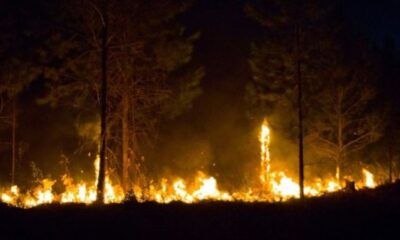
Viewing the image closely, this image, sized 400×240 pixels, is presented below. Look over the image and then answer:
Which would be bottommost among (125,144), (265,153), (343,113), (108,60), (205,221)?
(205,221)

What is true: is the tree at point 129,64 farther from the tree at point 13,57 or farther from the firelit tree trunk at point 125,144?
the tree at point 13,57

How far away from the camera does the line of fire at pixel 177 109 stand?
1681 centimetres

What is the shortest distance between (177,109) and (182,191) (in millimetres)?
3163

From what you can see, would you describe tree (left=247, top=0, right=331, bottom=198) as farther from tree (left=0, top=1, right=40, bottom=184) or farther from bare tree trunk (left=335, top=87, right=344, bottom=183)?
tree (left=0, top=1, right=40, bottom=184)

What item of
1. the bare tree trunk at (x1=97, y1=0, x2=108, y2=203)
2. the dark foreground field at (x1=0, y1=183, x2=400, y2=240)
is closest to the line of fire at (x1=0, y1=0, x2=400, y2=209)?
the bare tree trunk at (x1=97, y1=0, x2=108, y2=203)

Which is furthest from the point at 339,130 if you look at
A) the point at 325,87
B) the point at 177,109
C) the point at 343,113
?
the point at 177,109

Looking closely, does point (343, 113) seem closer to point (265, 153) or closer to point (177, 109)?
point (265, 153)

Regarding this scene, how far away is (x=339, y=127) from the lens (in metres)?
21.9

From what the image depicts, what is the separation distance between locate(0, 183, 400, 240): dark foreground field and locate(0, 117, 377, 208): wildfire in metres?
2.38

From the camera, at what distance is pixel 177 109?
65.0ft

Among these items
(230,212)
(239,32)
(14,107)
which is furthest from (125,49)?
(239,32)

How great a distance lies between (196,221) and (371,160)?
18.0 meters

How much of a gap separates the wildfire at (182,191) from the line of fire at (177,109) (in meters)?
0.09

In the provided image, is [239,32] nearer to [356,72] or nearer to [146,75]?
[356,72]
